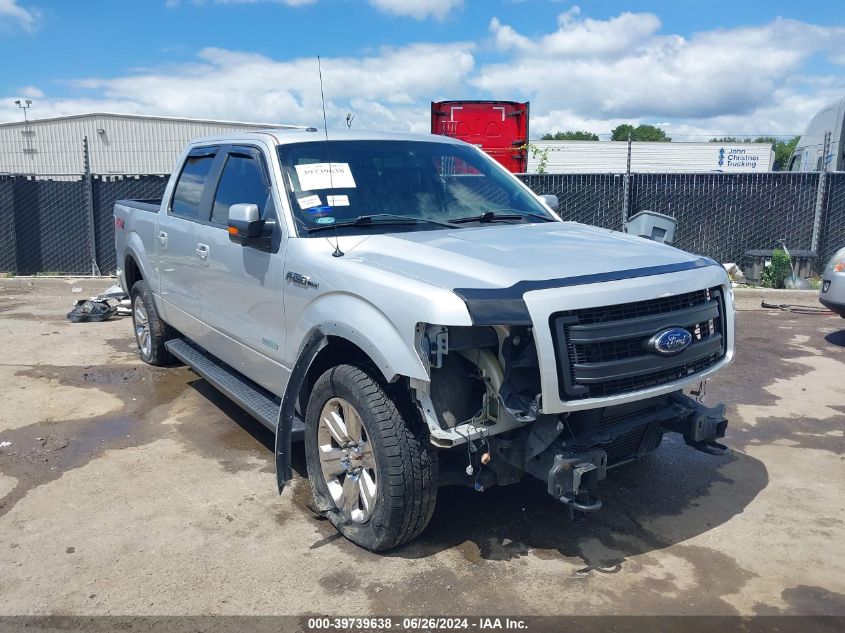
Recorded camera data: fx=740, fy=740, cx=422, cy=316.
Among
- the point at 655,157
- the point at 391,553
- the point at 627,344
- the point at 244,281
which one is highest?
the point at 655,157

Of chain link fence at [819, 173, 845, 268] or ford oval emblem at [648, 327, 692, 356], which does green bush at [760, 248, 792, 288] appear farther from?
ford oval emblem at [648, 327, 692, 356]

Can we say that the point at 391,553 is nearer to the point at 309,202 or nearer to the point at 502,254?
the point at 502,254

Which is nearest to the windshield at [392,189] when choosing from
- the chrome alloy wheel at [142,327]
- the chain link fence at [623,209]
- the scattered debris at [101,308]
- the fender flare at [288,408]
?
the fender flare at [288,408]

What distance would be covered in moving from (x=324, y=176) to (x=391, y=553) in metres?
2.17

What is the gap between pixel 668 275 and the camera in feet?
11.5

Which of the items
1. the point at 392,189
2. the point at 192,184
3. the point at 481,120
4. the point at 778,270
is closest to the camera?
the point at 392,189

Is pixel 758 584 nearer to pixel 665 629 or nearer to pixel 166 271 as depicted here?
pixel 665 629

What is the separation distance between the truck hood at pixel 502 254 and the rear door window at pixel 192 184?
78.9 inches

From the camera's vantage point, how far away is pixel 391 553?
367cm

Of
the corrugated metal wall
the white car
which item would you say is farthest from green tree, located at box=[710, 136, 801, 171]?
the white car

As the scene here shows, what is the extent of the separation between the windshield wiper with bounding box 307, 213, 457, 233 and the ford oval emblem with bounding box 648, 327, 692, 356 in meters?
1.46

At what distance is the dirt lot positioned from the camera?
131 inches

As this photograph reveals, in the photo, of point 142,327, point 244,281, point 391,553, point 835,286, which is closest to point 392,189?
point 244,281

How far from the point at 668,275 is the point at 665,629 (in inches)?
61.4
